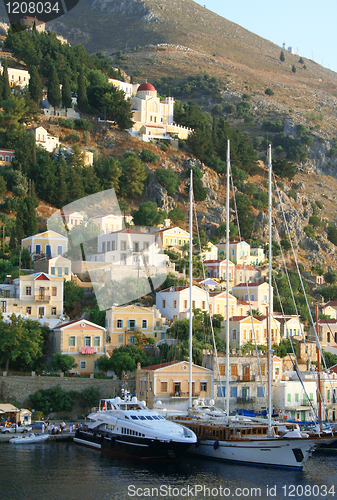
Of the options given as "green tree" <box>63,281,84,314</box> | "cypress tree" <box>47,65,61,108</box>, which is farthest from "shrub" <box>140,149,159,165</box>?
"green tree" <box>63,281,84,314</box>

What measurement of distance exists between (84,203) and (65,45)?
4017cm

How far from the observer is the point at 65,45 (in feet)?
386

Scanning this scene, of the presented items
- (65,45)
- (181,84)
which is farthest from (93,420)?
(181,84)

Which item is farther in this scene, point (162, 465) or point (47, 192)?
point (47, 192)

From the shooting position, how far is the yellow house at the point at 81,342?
2267 inches

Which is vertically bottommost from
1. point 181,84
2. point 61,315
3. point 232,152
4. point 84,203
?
point 61,315

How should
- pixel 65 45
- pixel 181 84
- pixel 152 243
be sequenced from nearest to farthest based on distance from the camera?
1. pixel 152 243
2. pixel 65 45
3. pixel 181 84

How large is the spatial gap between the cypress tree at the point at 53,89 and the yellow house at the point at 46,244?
3622 centimetres

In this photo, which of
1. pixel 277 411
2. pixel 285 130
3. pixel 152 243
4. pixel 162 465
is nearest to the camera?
pixel 162 465

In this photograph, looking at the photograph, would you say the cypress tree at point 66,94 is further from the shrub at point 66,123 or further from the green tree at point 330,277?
the green tree at point 330,277

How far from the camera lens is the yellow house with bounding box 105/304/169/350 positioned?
2421 inches

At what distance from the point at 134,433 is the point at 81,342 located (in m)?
16.7

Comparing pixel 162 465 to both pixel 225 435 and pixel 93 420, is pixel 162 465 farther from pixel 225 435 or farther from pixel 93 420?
pixel 93 420

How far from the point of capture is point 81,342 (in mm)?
58156
